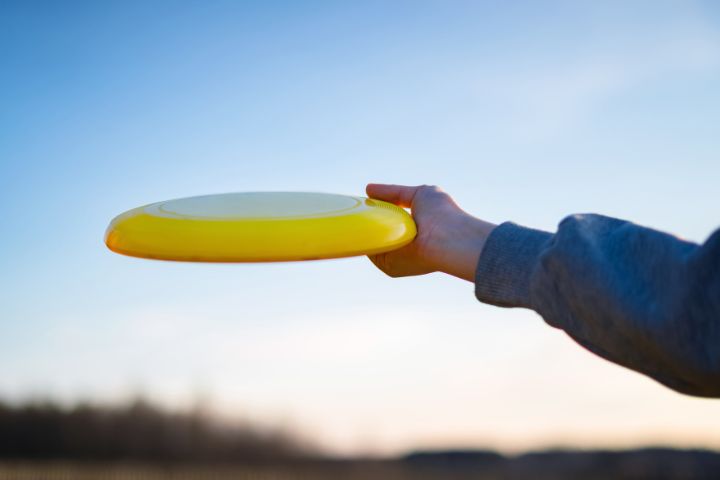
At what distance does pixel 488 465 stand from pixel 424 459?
140 cm

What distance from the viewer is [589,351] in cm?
185

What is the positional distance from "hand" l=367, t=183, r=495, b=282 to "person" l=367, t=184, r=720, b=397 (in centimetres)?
8

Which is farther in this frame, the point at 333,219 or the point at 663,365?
the point at 333,219

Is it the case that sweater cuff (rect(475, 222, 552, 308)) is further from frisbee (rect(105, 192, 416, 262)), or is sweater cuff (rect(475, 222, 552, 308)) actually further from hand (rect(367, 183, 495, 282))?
frisbee (rect(105, 192, 416, 262))

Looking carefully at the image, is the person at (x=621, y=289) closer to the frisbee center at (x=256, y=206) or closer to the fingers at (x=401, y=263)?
the fingers at (x=401, y=263)

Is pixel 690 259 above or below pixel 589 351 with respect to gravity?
above

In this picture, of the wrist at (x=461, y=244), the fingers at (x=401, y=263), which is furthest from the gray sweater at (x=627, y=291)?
the fingers at (x=401, y=263)

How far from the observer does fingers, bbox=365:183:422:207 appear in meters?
2.69

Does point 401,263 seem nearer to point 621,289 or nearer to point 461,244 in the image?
point 461,244

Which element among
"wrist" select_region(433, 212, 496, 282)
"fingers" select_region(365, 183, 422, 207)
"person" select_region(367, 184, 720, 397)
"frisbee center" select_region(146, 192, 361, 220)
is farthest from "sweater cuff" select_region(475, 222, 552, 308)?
"fingers" select_region(365, 183, 422, 207)

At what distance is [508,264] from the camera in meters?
2.00

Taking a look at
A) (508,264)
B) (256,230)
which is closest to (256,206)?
(256,230)

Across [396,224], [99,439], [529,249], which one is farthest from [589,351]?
[99,439]

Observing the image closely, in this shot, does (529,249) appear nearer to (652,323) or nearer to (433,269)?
(652,323)
